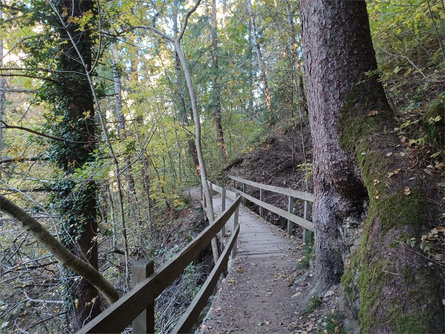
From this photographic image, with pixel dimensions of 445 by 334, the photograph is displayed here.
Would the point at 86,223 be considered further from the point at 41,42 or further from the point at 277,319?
the point at 277,319

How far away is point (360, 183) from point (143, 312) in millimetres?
2680

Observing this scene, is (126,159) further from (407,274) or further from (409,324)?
(409,324)

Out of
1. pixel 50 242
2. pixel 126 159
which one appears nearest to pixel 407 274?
pixel 50 242

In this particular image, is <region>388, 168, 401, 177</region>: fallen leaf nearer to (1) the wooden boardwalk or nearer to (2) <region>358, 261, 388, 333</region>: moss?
(2) <region>358, 261, 388, 333</region>: moss

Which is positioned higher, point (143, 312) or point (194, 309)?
point (143, 312)

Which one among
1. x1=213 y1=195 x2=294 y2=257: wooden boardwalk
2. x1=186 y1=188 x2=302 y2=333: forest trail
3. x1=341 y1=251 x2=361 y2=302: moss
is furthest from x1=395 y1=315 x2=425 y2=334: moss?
x1=213 y1=195 x2=294 y2=257: wooden boardwalk

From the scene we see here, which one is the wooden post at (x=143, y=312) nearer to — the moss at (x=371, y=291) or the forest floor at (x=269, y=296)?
the moss at (x=371, y=291)

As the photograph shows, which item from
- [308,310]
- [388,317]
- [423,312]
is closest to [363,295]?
[388,317]

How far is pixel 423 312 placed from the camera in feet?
5.68

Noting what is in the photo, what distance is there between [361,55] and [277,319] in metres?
3.58

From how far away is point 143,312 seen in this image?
1.73 metres

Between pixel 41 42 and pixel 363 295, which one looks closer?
Result: pixel 363 295

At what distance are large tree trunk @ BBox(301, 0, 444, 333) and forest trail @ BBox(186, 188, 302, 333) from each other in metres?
0.78

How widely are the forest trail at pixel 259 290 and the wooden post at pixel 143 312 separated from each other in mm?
2025
